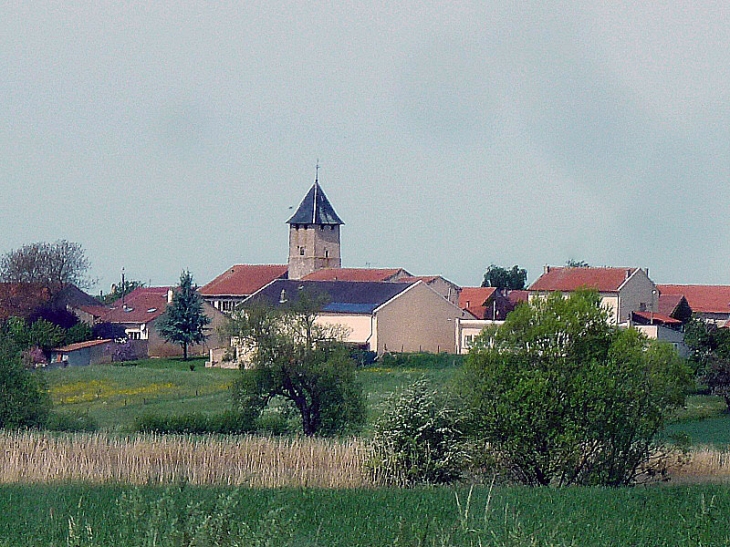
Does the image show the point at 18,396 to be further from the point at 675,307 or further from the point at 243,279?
the point at 243,279

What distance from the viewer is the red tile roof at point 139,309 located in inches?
2884

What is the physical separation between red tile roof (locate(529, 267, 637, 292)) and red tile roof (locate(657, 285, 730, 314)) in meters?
10.9

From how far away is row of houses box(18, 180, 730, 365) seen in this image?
6331 centimetres

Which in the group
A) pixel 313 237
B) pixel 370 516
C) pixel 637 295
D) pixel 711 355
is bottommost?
pixel 370 516

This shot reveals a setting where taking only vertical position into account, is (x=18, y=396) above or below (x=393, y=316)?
below

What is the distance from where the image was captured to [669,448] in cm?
1852

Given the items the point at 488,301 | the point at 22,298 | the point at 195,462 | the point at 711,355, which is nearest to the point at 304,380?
the point at 195,462

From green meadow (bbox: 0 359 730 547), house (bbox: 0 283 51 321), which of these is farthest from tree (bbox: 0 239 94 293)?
green meadow (bbox: 0 359 730 547)

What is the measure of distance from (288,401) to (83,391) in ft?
66.3

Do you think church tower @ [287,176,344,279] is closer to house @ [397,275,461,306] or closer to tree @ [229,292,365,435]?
house @ [397,275,461,306]

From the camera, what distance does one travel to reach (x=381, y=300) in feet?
212

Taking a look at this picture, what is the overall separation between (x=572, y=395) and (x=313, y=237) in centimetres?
7330

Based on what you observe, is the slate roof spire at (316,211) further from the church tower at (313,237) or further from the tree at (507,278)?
the tree at (507,278)

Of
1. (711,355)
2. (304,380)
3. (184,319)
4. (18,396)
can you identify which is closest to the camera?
(18,396)
